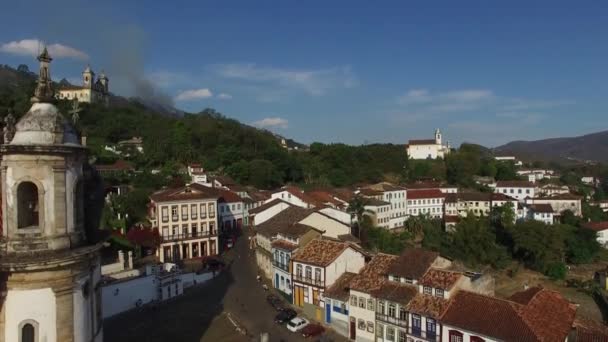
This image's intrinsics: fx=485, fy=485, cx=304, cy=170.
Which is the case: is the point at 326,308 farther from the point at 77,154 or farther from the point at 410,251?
the point at 77,154

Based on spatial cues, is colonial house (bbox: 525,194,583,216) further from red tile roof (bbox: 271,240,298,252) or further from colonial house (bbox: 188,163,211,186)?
red tile roof (bbox: 271,240,298,252)

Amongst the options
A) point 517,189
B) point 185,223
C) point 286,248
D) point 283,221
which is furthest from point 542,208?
point 185,223

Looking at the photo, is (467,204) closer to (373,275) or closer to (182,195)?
(182,195)

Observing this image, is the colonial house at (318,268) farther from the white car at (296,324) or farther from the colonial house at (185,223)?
the colonial house at (185,223)

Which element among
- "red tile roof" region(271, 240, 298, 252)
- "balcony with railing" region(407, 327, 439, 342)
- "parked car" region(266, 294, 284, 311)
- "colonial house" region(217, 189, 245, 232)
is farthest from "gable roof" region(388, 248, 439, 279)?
"colonial house" region(217, 189, 245, 232)

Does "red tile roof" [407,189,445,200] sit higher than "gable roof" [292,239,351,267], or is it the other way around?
"red tile roof" [407,189,445,200]

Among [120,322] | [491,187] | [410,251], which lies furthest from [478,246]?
[491,187]

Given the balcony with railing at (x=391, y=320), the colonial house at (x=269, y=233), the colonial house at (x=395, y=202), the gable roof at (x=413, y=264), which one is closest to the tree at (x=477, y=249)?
the colonial house at (x=395, y=202)
